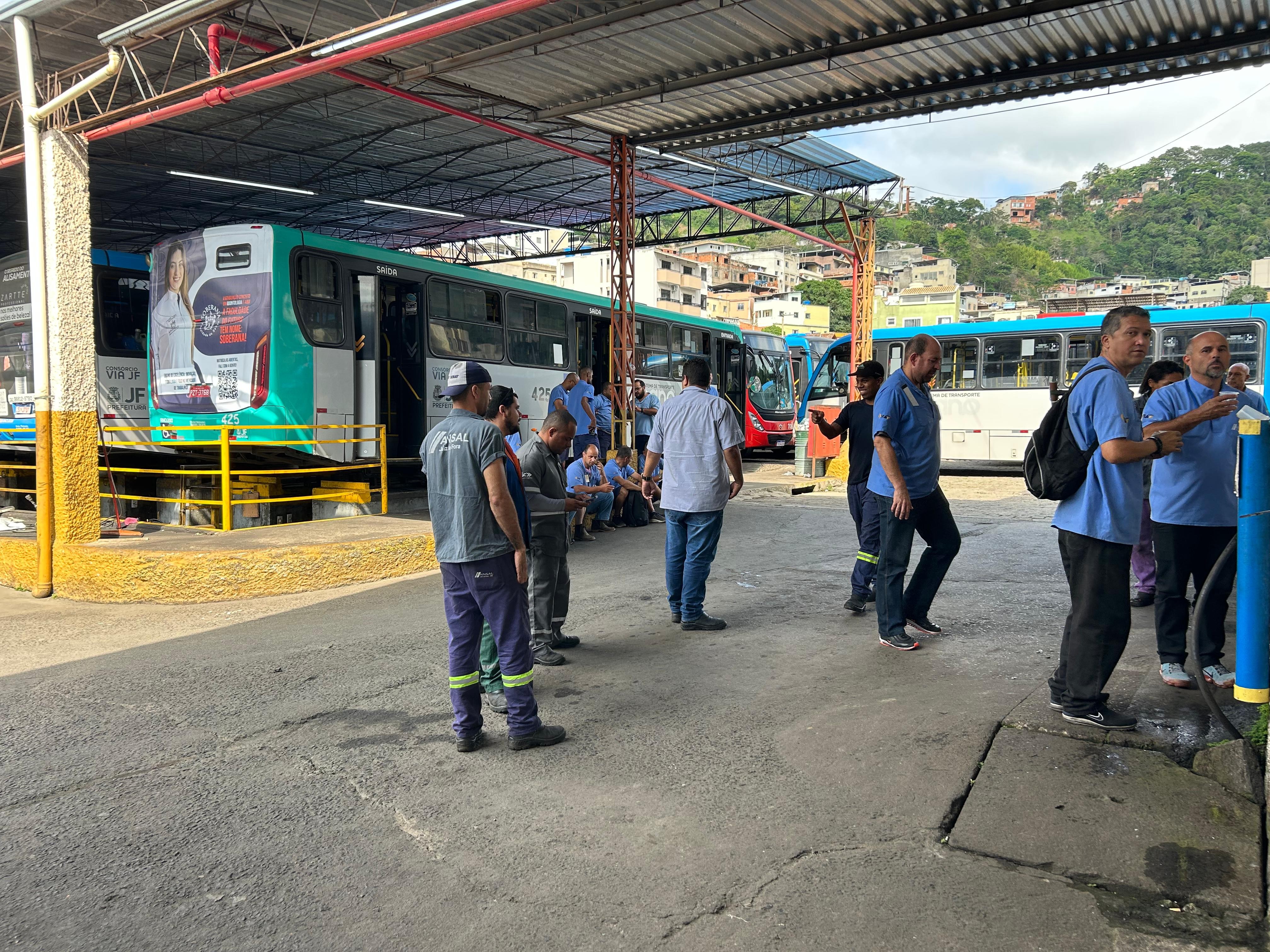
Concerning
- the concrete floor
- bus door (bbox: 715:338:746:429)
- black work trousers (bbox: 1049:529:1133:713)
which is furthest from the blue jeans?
bus door (bbox: 715:338:746:429)

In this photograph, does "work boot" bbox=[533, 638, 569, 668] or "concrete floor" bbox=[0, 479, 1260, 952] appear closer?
"concrete floor" bbox=[0, 479, 1260, 952]

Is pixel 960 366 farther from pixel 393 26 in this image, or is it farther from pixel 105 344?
pixel 105 344

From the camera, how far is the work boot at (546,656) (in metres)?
5.44

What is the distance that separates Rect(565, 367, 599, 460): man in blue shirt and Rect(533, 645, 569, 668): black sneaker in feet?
21.4

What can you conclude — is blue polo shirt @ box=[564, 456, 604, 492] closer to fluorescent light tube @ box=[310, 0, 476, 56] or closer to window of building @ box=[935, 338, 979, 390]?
fluorescent light tube @ box=[310, 0, 476, 56]

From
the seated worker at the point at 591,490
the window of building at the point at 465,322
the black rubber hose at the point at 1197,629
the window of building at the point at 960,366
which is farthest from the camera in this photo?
the window of building at the point at 960,366

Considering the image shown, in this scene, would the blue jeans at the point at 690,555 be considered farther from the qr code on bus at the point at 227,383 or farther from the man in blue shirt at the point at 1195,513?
the qr code on bus at the point at 227,383

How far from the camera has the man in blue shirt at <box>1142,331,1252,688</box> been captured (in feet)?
15.3

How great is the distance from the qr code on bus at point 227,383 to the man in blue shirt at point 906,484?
27.4 ft

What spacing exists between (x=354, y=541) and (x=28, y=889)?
18.5 feet

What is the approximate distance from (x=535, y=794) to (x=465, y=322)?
1109 cm

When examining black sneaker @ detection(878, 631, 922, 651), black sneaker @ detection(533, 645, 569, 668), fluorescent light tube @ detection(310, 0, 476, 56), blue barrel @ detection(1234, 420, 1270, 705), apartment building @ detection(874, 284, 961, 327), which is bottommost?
black sneaker @ detection(533, 645, 569, 668)

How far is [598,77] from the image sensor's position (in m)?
11.0

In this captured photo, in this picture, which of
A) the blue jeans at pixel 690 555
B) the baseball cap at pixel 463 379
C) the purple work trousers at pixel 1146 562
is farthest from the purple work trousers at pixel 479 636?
the purple work trousers at pixel 1146 562
